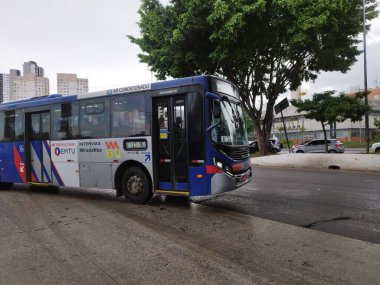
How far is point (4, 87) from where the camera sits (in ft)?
127

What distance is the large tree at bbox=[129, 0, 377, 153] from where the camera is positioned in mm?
17859

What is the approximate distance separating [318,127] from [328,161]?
58.0 metres

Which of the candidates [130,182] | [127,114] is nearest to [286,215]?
[130,182]

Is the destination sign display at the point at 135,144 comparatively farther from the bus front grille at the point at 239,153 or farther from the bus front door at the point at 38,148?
the bus front door at the point at 38,148

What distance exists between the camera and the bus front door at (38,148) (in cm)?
1075

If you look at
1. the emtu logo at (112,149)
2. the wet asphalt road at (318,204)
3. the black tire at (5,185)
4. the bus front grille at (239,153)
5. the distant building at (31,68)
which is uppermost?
the distant building at (31,68)

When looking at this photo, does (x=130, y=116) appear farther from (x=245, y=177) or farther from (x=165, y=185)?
(x=245, y=177)

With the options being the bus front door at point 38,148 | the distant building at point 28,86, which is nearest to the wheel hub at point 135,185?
the bus front door at point 38,148

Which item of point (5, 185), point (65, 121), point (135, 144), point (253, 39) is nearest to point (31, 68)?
point (253, 39)

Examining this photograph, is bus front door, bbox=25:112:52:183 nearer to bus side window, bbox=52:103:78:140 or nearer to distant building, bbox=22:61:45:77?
bus side window, bbox=52:103:78:140

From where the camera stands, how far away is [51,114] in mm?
10641

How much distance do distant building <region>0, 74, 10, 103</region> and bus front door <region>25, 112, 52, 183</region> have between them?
30.6 m

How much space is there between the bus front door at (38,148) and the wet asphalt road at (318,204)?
5053 mm

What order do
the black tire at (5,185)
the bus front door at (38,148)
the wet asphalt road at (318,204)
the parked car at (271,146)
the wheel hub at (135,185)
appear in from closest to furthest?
the wet asphalt road at (318,204) → the wheel hub at (135,185) → the bus front door at (38,148) → the black tire at (5,185) → the parked car at (271,146)
